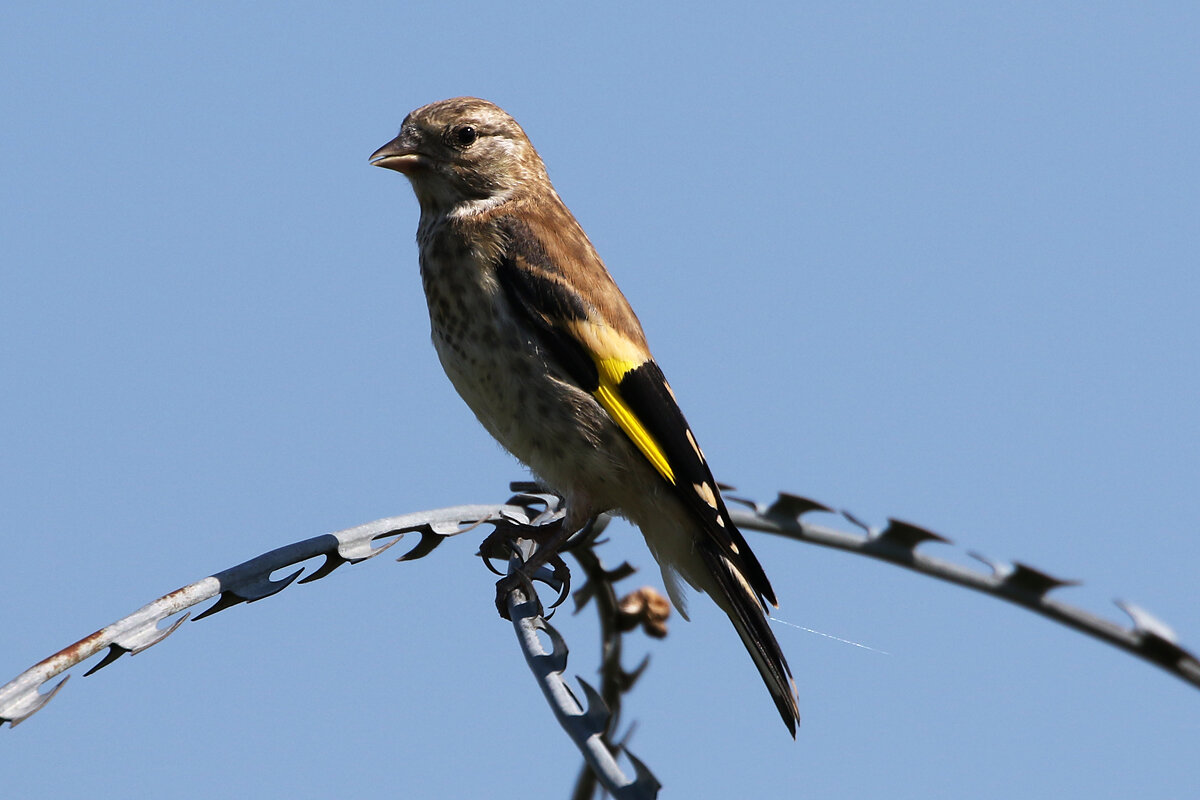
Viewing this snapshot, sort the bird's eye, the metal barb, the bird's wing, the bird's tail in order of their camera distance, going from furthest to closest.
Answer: the bird's eye
the bird's wing
the bird's tail
the metal barb

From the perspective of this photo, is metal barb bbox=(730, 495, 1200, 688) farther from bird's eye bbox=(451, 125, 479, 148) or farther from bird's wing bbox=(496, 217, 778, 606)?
bird's eye bbox=(451, 125, 479, 148)

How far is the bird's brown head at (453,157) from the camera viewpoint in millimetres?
4445

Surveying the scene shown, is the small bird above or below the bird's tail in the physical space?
above

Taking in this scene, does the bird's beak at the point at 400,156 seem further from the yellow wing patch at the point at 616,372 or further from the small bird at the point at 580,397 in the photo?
the yellow wing patch at the point at 616,372

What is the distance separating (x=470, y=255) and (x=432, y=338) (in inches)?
12.2

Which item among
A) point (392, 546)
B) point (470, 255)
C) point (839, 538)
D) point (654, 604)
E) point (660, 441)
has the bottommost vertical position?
point (654, 604)

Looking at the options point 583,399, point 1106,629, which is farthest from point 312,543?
point 1106,629

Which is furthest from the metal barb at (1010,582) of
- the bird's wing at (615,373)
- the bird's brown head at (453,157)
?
the bird's brown head at (453,157)

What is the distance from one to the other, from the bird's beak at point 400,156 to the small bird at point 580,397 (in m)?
0.35

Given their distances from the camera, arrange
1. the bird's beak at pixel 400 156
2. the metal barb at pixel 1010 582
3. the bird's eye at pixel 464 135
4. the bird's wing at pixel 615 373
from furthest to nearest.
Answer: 1. the bird's eye at pixel 464 135
2. the bird's beak at pixel 400 156
3. the bird's wing at pixel 615 373
4. the metal barb at pixel 1010 582

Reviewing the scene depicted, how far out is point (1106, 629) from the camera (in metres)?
2.89

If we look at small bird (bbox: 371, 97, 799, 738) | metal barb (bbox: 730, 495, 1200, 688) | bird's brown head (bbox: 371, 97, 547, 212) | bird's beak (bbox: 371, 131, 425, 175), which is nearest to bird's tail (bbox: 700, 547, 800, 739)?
small bird (bbox: 371, 97, 799, 738)

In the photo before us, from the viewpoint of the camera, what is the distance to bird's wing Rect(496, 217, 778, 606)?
3773 mm

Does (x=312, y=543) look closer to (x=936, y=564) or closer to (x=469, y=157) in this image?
(x=936, y=564)
